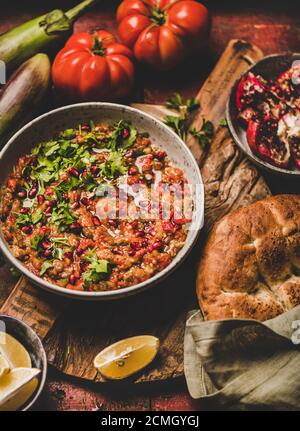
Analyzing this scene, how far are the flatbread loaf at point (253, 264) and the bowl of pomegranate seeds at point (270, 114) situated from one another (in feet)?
1.38

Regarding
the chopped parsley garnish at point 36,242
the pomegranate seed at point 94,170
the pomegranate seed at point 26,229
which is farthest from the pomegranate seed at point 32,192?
the pomegranate seed at point 94,170

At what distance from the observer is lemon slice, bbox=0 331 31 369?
416 cm

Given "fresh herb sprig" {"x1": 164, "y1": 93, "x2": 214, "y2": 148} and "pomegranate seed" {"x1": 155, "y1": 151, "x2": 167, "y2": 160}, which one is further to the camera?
"fresh herb sprig" {"x1": 164, "y1": 93, "x2": 214, "y2": 148}

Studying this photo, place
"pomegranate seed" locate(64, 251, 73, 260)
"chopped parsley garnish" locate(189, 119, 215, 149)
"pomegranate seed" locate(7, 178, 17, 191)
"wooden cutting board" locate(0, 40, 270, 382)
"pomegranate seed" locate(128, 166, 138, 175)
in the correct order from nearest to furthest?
"pomegranate seed" locate(64, 251, 73, 260) < "wooden cutting board" locate(0, 40, 270, 382) < "pomegranate seed" locate(7, 178, 17, 191) < "pomegranate seed" locate(128, 166, 138, 175) < "chopped parsley garnish" locate(189, 119, 215, 149)

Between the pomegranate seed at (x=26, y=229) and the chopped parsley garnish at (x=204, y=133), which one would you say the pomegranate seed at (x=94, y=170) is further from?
the chopped parsley garnish at (x=204, y=133)

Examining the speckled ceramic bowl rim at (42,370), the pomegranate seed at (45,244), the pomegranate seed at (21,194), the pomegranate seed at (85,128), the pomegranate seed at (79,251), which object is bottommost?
the speckled ceramic bowl rim at (42,370)

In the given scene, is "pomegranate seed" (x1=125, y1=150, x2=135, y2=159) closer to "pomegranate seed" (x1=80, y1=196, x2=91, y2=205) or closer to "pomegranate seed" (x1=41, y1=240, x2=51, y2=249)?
"pomegranate seed" (x1=80, y1=196, x2=91, y2=205)

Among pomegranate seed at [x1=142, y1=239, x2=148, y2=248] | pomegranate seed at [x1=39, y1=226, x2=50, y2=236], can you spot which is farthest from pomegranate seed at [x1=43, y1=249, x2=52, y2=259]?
pomegranate seed at [x1=142, y1=239, x2=148, y2=248]

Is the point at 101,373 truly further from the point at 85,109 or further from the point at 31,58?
the point at 31,58

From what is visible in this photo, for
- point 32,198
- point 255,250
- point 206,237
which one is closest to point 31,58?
point 32,198

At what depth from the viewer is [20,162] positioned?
4.59 metres

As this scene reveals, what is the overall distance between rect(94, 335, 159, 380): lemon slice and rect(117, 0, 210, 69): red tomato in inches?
93.3

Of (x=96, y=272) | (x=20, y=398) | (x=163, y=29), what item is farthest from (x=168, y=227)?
(x=163, y=29)

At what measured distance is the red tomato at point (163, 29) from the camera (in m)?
5.00
